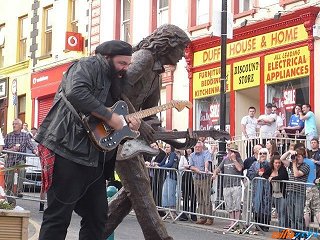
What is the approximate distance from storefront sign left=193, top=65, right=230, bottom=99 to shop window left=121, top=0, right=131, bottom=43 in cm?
495

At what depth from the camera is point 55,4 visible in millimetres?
37375

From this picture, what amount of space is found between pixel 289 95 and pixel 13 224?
54.6 feet

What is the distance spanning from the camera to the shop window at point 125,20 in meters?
32.2

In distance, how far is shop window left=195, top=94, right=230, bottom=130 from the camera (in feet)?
87.2

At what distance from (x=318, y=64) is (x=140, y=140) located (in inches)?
615

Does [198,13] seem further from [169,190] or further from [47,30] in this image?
[169,190]

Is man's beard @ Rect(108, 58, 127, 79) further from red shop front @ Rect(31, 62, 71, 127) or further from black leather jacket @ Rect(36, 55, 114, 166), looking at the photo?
red shop front @ Rect(31, 62, 71, 127)

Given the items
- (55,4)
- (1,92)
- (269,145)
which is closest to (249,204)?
(269,145)

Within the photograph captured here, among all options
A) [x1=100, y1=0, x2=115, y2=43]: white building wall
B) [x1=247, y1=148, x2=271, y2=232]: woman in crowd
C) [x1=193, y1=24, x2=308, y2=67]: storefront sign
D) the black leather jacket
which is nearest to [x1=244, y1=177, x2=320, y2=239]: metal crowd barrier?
[x1=247, y1=148, x2=271, y2=232]: woman in crowd

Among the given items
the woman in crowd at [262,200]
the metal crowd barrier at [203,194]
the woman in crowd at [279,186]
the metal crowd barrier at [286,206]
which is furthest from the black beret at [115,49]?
the metal crowd barrier at [203,194]

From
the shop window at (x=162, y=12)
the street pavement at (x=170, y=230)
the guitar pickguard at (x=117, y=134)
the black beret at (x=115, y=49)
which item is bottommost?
the street pavement at (x=170, y=230)

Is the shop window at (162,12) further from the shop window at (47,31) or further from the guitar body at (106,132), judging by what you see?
the guitar body at (106,132)

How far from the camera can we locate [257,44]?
83.2 feet

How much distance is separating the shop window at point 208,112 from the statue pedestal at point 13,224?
18506 millimetres
